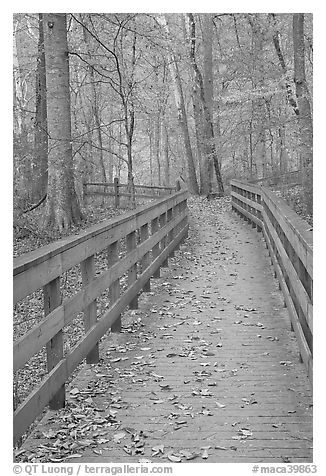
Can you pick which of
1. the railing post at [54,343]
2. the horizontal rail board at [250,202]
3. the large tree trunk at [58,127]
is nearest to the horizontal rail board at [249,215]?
the horizontal rail board at [250,202]

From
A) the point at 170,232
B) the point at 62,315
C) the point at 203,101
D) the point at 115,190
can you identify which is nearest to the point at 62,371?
the point at 62,315

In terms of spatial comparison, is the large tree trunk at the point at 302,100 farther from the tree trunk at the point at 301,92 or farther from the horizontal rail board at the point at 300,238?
the horizontal rail board at the point at 300,238

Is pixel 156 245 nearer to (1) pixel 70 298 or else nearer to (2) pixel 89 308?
(2) pixel 89 308

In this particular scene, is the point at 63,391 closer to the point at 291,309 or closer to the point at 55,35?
the point at 291,309

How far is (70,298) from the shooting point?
462cm

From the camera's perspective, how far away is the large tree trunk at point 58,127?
11883mm

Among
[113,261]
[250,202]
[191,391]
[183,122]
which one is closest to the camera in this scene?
[191,391]

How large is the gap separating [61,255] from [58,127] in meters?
8.18

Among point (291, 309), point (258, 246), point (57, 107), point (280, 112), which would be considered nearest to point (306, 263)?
point (291, 309)

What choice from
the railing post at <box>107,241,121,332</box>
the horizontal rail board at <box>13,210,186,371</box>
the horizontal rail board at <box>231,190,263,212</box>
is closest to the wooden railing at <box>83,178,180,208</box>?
the horizontal rail board at <box>231,190,263,212</box>

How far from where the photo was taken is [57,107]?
39.5 ft

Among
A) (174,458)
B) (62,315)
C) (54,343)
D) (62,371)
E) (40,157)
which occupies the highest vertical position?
(40,157)

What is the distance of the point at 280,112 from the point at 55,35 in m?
11.1

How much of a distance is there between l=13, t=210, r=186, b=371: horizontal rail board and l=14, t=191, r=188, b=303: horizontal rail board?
0.25 meters
